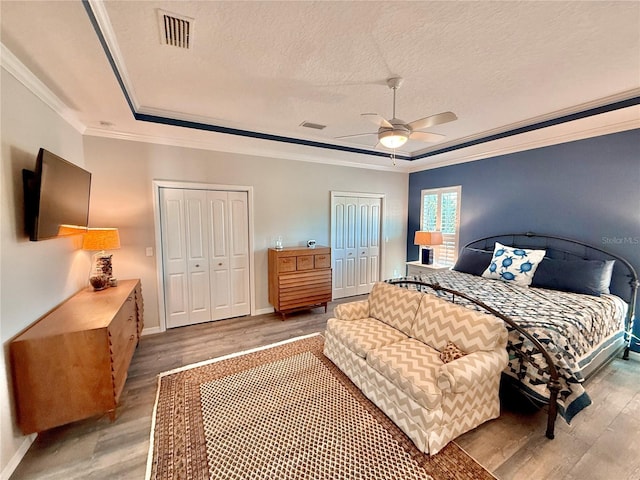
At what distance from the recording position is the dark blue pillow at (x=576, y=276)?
9.68ft

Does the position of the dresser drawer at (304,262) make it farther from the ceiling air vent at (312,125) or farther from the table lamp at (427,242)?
the table lamp at (427,242)

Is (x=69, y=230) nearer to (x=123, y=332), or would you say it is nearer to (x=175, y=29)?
(x=123, y=332)

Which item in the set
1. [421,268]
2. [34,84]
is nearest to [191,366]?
[34,84]

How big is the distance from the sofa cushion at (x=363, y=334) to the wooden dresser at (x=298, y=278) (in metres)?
1.41

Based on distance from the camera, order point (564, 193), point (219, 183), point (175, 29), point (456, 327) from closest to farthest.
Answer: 1. point (175, 29)
2. point (456, 327)
3. point (564, 193)
4. point (219, 183)

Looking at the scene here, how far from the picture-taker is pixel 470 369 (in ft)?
5.90

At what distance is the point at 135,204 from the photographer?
3.48 meters

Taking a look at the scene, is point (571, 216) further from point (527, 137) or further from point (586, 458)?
point (586, 458)

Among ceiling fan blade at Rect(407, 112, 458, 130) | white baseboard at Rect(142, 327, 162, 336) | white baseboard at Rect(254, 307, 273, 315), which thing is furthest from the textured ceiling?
white baseboard at Rect(254, 307, 273, 315)

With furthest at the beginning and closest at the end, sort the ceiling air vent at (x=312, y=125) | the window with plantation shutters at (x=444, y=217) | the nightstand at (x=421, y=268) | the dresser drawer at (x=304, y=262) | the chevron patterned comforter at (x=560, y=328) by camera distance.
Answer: the window with plantation shutters at (x=444, y=217) < the nightstand at (x=421, y=268) < the dresser drawer at (x=304, y=262) < the ceiling air vent at (x=312, y=125) < the chevron patterned comforter at (x=560, y=328)

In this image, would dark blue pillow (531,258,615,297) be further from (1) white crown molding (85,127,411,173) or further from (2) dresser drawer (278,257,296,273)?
(2) dresser drawer (278,257,296,273)

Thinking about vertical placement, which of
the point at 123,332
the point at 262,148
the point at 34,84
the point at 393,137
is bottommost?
the point at 123,332

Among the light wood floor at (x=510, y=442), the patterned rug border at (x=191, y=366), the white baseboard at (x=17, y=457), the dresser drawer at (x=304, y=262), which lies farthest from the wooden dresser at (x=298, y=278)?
the white baseboard at (x=17, y=457)

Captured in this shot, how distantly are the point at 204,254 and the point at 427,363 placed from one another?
131 inches
